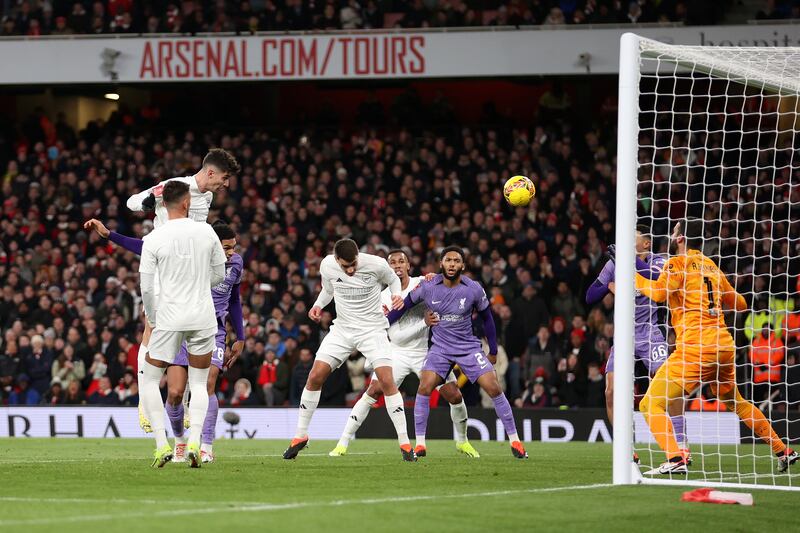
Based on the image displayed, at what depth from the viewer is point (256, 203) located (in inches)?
1059

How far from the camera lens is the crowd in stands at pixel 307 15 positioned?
26812 millimetres

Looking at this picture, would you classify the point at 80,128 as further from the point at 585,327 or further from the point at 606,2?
the point at 585,327

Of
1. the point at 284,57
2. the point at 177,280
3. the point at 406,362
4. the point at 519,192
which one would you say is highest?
the point at 284,57

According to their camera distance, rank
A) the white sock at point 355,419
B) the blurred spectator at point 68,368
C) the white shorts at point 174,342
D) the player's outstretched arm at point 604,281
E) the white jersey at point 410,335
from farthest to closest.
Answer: the blurred spectator at point 68,368 < the white jersey at point 410,335 < the white sock at point 355,419 < the player's outstretched arm at point 604,281 < the white shorts at point 174,342

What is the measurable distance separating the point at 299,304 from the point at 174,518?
1531 centimetres

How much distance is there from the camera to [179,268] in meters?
10.0

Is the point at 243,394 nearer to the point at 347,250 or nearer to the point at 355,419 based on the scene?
the point at 355,419

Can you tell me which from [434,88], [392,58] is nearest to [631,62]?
[392,58]

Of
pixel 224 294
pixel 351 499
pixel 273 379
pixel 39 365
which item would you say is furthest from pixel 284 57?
pixel 351 499

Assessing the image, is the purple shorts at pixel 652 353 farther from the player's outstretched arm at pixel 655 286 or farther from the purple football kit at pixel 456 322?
the player's outstretched arm at pixel 655 286

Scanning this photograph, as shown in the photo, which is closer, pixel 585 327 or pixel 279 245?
pixel 585 327

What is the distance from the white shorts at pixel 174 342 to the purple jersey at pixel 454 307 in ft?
13.0

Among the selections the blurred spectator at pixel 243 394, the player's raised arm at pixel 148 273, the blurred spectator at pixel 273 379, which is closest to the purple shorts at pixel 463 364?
the player's raised arm at pixel 148 273

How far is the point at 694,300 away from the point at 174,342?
4.58 meters
